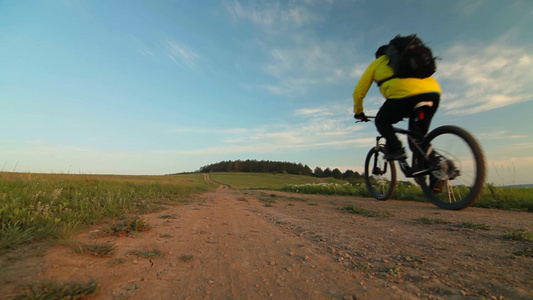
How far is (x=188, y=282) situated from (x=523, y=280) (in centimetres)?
186

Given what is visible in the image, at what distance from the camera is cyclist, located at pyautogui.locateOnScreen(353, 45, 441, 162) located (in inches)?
143

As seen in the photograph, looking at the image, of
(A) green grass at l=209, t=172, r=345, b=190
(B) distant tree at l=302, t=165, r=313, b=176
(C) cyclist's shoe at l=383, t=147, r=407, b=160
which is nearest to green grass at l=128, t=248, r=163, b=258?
(C) cyclist's shoe at l=383, t=147, r=407, b=160

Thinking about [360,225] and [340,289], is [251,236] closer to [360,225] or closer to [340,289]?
[340,289]

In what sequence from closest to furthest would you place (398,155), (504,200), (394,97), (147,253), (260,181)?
(147,253)
(394,97)
(398,155)
(504,200)
(260,181)

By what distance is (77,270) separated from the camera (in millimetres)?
1516

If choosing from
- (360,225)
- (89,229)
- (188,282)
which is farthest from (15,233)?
(360,225)

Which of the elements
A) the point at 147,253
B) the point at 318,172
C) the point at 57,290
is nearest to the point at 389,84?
the point at 147,253

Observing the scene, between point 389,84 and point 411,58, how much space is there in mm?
455

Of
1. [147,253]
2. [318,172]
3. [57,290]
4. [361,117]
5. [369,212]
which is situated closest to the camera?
[57,290]

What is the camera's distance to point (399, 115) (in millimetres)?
4043

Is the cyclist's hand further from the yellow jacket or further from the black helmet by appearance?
the black helmet

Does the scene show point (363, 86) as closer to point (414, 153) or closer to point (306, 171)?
point (414, 153)

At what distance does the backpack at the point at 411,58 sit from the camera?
11.5ft

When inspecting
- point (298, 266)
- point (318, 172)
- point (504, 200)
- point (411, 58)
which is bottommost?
point (298, 266)
